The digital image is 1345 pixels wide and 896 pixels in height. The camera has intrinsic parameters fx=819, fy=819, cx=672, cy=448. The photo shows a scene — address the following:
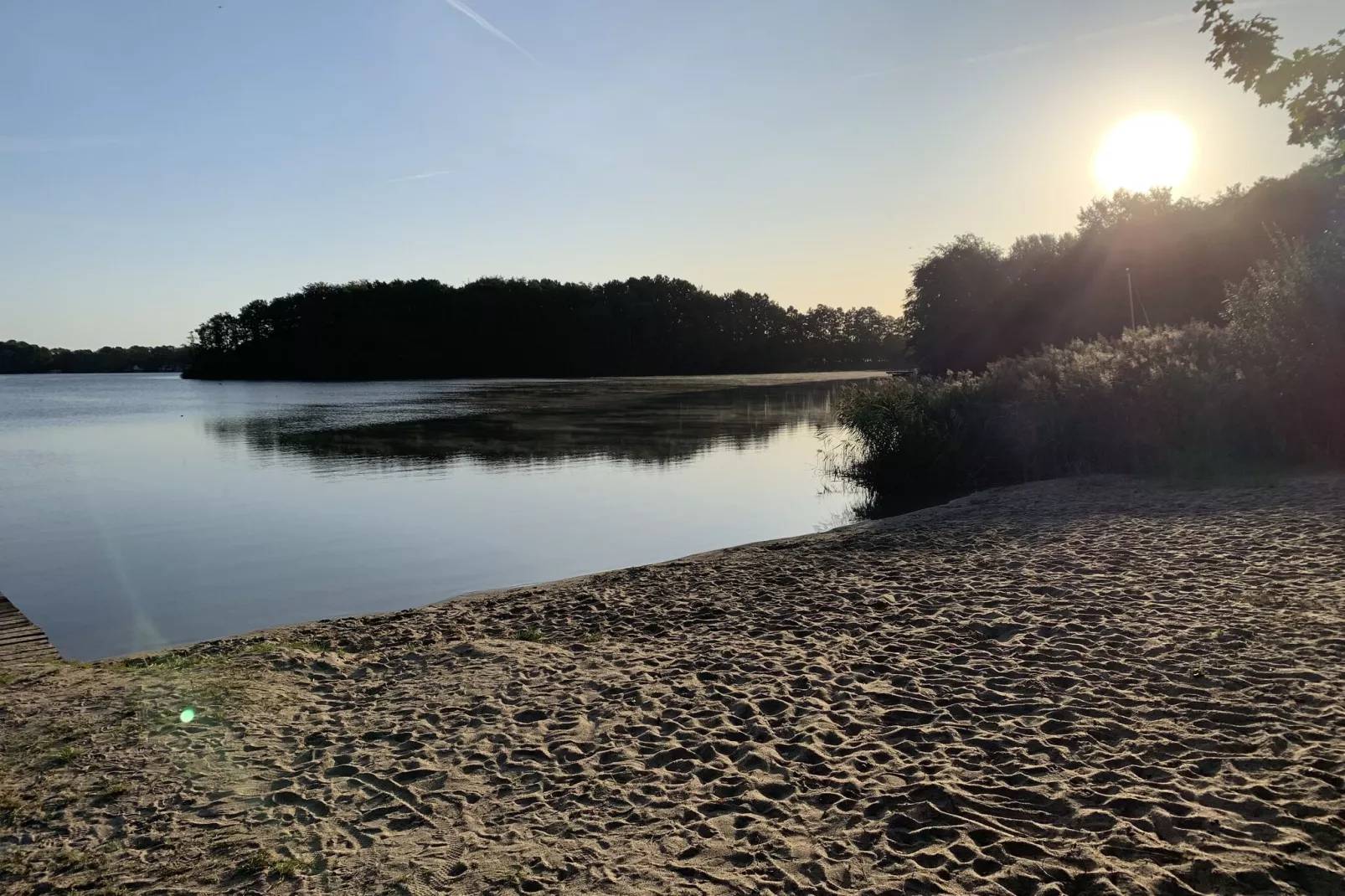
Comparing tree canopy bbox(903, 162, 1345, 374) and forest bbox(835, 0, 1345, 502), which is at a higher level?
tree canopy bbox(903, 162, 1345, 374)

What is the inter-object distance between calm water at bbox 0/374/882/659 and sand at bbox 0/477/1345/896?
3.44m

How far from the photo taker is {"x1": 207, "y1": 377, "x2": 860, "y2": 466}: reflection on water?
29.2 metres

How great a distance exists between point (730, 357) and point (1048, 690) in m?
136

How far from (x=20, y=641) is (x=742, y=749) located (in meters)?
8.72

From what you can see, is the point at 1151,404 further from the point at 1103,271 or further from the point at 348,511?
the point at 1103,271

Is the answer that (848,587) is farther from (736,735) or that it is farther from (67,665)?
(67,665)

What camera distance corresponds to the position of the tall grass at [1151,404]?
15.9 m

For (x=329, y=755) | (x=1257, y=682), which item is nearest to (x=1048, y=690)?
(x=1257, y=682)

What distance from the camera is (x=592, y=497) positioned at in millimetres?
20453

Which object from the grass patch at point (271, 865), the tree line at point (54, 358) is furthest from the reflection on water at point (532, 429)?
the tree line at point (54, 358)

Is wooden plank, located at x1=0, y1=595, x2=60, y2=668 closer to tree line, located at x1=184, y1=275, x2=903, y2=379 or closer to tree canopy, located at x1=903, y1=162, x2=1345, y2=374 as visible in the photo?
tree canopy, located at x1=903, y1=162, x2=1345, y2=374

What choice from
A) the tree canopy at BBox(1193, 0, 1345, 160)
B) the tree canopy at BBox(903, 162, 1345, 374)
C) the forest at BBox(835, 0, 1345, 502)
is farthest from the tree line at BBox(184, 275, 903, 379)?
the tree canopy at BBox(1193, 0, 1345, 160)

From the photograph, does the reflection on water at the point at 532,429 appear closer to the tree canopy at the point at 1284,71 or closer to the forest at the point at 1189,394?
the forest at the point at 1189,394

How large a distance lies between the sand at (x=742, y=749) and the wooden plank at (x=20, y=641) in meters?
1.14
